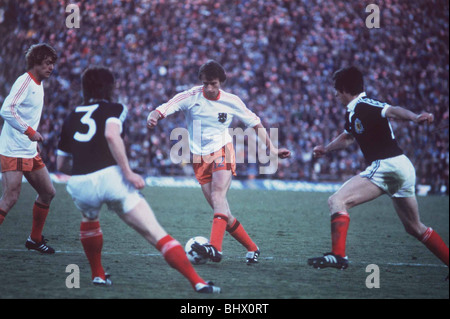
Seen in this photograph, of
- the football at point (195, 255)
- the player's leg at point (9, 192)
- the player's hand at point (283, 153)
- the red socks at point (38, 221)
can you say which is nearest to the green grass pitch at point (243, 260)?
the football at point (195, 255)

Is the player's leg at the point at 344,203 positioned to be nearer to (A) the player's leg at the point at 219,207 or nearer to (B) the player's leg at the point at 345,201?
(B) the player's leg at the point at 345,201

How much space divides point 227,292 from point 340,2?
21539 millimetres

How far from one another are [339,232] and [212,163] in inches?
67.5

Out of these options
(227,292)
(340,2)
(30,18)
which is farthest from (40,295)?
(340,2)

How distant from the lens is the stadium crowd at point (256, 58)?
20.9m

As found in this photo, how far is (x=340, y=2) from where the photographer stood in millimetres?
24438

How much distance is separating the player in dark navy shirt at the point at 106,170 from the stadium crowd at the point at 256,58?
15190 mm

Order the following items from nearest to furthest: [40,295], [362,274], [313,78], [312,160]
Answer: [40,295] < [362,274] < [312,160] < [313,78]

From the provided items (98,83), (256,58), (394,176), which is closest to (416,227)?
(394,176)

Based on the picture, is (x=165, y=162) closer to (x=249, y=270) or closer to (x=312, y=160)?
(x=312, y=160)

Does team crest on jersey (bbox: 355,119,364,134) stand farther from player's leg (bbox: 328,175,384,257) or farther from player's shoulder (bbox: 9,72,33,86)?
player's shoulder (bbox: 9,72,33,86)

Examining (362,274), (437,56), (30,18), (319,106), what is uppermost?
(30,18)

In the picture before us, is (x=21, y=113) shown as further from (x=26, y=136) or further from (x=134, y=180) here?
(x=134, y=180)

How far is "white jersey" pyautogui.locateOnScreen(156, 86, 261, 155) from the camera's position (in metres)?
6.59
